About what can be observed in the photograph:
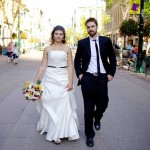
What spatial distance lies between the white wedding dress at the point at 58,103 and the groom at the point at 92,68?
0.26m

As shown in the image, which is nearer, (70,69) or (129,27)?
(70,69)

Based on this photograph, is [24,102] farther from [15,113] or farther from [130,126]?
[130,126]

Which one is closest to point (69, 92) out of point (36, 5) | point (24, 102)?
point (24, 102)

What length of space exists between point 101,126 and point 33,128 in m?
1.31

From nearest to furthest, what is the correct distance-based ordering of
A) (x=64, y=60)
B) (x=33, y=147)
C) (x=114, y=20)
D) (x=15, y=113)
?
(x=33, y=147) → (x=64, y=60) → (x=15, y=113) → (x=114, y=20)

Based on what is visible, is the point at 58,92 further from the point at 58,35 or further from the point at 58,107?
the point at 58,35

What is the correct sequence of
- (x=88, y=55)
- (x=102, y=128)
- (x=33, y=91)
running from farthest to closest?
(x=102, y=128) < (x=33, y=91) < (x=88, y=55)

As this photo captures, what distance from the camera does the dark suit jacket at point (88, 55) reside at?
4.78m

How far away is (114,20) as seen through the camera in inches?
2411

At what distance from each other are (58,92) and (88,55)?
78 cm

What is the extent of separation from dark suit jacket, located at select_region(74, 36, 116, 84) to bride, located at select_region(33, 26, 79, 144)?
178 millimetres

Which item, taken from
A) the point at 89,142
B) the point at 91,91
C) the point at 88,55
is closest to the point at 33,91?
the point at 91,91

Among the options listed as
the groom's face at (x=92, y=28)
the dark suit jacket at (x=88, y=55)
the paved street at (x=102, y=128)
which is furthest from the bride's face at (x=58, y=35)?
the paved street at (x=102, y=128)

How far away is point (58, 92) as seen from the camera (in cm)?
495
